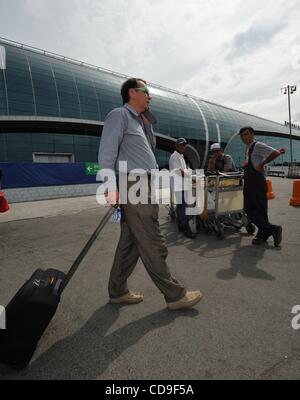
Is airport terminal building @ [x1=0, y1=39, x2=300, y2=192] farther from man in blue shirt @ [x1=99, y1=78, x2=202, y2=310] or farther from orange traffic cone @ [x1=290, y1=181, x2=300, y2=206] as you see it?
man in blue shirt @ [x1=99, y1=78, x2=202, y2=310]

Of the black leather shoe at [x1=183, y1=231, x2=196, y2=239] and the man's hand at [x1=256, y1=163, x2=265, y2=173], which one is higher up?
the man's hand at [x1=256, y1=163, x2=265, y2=173]

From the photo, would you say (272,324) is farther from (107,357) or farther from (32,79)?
(32,79)

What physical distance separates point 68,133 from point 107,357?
36.4 meters

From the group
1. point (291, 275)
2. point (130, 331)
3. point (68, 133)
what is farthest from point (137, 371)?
point (68, 133)

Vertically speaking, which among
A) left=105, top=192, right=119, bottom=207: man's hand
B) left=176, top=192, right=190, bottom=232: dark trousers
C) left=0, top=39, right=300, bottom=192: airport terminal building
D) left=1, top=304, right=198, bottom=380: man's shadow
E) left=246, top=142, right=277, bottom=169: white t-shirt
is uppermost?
left=0, top=39, right=300, bottom=192: airport terminal building

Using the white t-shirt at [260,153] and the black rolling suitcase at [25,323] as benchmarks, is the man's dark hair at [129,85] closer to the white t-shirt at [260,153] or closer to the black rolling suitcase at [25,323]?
the black rolling suitcase at [25,323]

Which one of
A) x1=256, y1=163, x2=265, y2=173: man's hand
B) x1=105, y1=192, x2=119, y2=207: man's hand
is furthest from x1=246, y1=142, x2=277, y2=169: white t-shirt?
x1=105, y1=192, x2=119, y2=207: man's hand

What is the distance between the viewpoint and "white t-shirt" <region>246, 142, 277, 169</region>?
4524 mm

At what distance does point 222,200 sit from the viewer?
5.44m

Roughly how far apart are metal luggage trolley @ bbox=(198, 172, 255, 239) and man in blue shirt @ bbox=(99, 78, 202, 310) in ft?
9.76

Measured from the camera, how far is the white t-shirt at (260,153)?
14.8 feet

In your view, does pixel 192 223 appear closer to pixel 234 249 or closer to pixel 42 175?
pixel 234 249

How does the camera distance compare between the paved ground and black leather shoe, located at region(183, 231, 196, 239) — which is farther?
black leather shoe, located at region(183, 231, 196, 239)
